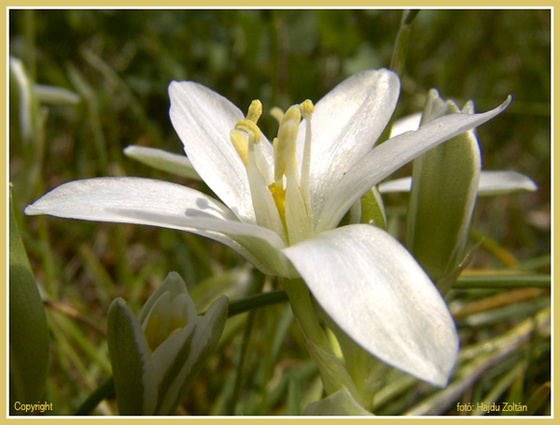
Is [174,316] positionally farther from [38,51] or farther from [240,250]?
[38,51]

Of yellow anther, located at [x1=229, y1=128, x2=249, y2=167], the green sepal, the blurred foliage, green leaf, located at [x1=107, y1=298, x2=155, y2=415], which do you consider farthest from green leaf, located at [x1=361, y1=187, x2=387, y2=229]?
the blurred foliage

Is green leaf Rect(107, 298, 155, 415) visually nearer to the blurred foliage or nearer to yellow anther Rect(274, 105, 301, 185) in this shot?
yellow anther Rect(274, 105, 301, 185)

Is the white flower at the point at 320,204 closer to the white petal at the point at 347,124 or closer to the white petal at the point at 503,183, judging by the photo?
the white petal at the point at 347,124

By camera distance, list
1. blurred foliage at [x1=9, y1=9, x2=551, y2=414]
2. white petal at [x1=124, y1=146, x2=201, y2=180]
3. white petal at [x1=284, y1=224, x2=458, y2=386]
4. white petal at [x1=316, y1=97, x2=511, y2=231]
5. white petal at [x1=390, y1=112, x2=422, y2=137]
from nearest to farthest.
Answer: white petal at [x1=284, y1=224, x2=458, y2=386] → white petal at [x1=316, y1=97, x2=511, y2=231] → white petal at [x1=124, y1=146, x2=201, y2=180] → white petal at [x1=390, y1=112, x2=422, y2=137] → blurred foliage at [x1=9, y1=9, x2=551, y2=414]

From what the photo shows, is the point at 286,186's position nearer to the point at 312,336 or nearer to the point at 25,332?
the point at 312,336

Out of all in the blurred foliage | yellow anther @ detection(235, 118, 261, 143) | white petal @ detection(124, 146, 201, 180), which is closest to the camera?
yellow anther @ detection(235, 118, 261, 143)

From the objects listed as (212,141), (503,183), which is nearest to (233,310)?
(212,141)

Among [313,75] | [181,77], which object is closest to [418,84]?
[313,75]

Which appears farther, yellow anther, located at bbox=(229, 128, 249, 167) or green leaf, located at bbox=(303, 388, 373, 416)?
yellow anther, located at bbox=(229, 128, 249, 167)

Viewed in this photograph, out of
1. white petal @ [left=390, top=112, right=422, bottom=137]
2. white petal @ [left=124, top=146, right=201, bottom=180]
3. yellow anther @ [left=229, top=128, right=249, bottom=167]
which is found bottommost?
white petal @ [left=124, top=146, right=201, bottom=180]
